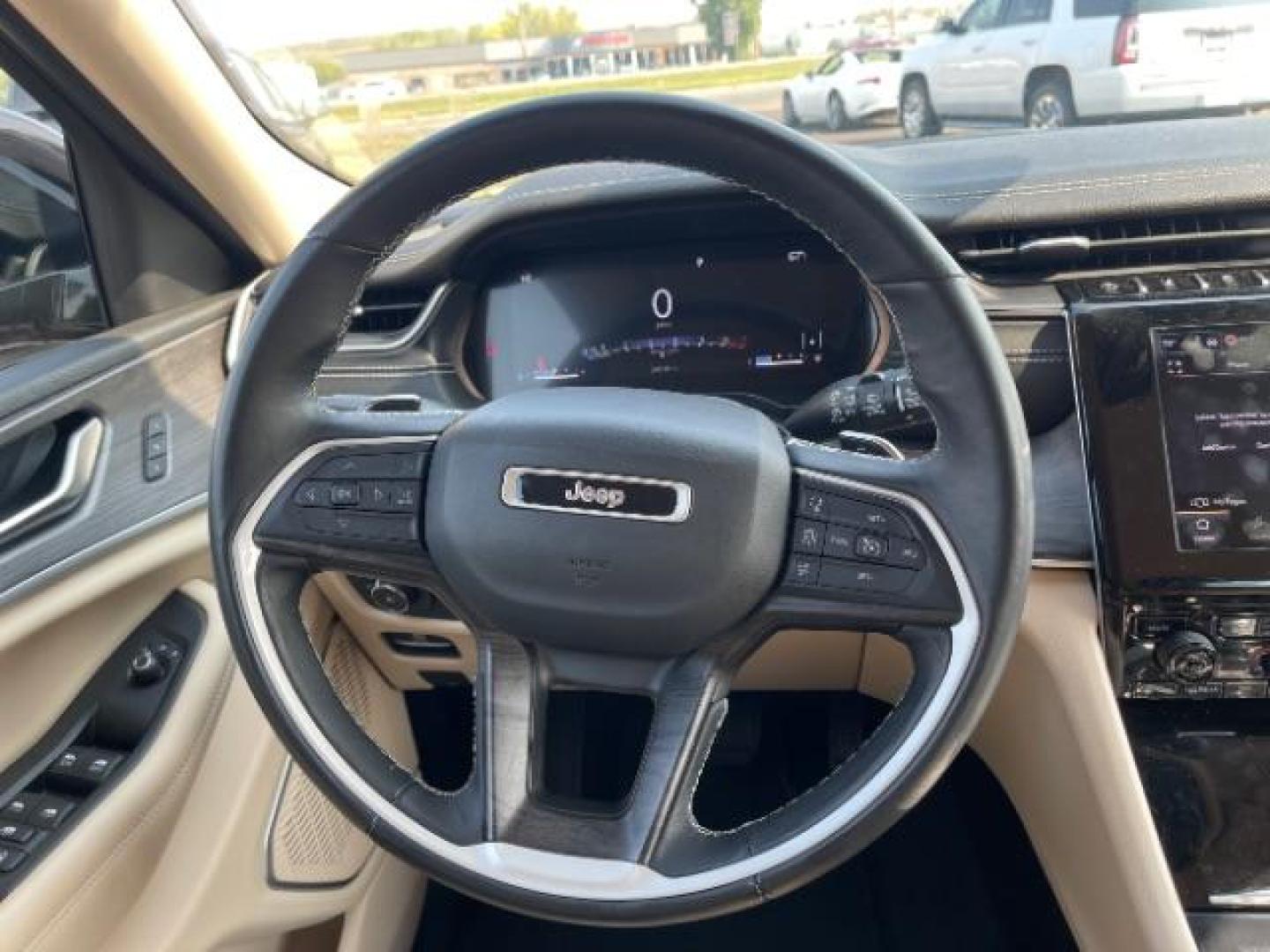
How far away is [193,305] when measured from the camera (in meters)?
1.95

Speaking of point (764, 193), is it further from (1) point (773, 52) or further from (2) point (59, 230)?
(2) point (59, 230)

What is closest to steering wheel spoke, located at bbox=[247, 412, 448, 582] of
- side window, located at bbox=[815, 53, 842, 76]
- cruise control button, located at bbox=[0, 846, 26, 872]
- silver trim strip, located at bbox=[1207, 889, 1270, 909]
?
cruise control button, located at bbox=[0, 846, 26, 872]

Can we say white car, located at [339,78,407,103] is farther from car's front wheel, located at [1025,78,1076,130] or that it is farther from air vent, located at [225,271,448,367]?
car's front wheel, located at [1025,78,1076,130]

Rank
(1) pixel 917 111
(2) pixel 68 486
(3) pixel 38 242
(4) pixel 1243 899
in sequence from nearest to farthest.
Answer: (4) pixel 1243 899, (2) pixel 68 486, (3) pixel 38 242, (1) pixel 917 111

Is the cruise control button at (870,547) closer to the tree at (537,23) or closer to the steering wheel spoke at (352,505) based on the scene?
the steering wheel spoke at (352,505)

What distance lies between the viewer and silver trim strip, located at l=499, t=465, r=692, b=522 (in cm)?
115

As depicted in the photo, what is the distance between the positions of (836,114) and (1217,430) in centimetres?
83

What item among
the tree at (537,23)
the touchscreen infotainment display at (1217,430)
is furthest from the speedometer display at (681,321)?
the touchscreen infotainment display at (1217,430)

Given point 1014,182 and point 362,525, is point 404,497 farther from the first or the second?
point 1014,182

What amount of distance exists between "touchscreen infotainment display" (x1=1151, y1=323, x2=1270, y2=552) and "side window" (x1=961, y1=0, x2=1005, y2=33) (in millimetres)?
1194

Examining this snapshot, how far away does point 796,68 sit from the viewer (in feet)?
6.14

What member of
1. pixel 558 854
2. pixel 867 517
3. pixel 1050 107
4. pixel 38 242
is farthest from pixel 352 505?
pixel 1050 107

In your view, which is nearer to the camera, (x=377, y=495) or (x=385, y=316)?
(x=377, y=495)

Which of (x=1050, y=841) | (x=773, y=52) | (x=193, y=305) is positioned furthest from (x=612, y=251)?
(x=1050, y=841)
